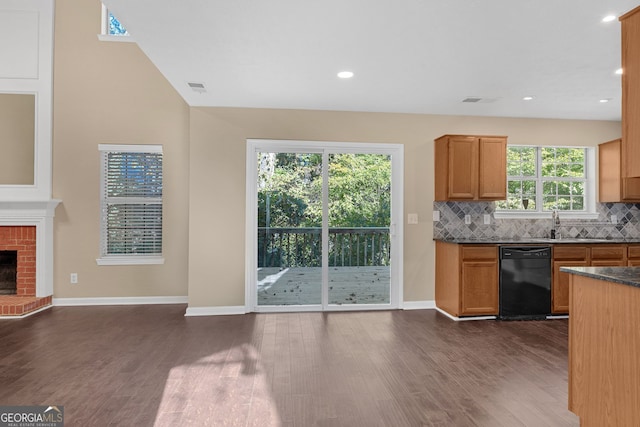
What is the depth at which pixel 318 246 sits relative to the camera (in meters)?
4.98

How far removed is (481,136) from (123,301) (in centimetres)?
533

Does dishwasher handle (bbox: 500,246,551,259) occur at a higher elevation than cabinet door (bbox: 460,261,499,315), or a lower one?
higher

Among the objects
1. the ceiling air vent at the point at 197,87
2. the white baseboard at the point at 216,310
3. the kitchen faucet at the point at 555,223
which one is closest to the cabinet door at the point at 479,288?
the kitchen faucet at the point at 555,223

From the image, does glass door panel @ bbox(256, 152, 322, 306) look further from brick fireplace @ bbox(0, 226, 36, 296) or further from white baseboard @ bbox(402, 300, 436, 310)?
brick fireplace @ bbox(0, 226, 36, 296)

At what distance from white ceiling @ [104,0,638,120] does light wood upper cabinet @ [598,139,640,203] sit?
730mm

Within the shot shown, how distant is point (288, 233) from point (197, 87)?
6.75 ft

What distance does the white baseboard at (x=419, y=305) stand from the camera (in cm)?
503

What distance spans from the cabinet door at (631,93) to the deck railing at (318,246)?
3.20m

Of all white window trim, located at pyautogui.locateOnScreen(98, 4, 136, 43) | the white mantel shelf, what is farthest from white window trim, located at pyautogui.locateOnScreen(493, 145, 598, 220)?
the white mantel shelf

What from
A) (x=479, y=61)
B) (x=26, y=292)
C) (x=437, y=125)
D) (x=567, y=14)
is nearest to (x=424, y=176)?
(x=437, y=125)

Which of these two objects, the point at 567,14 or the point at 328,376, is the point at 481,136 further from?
the point at 328,376

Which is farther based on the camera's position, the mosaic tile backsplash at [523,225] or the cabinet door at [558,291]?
the mosaic tile backsplash at [523,225]

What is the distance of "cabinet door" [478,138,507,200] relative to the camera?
4.82m

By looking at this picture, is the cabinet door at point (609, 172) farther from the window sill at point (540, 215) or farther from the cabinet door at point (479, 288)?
the cabinet door at point (479, 288)
